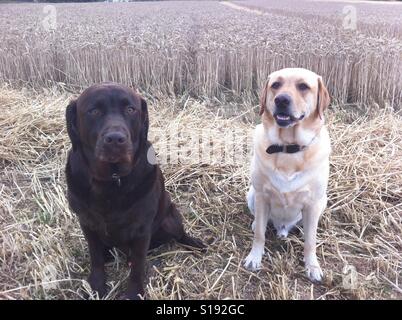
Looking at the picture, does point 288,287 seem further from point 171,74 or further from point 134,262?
point 171,74

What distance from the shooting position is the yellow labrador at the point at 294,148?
2.20 meters

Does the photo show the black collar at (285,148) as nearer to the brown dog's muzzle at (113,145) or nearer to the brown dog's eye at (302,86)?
the brown dog's eye at (302,86)

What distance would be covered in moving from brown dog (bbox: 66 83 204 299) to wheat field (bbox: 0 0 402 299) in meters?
0.39

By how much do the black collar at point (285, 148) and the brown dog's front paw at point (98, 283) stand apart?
118 centimetres

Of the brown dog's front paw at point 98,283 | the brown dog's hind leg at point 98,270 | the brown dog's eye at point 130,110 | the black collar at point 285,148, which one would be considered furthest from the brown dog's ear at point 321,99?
the brown dog's front paw at point 98,283

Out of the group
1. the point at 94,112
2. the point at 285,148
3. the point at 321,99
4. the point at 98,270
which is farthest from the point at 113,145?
the point at 321,99

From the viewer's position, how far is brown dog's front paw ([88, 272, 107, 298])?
2.22 meters

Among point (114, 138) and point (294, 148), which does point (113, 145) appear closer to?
point (114, 138)

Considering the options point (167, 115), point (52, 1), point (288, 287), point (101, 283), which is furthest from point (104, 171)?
point (52, 1)

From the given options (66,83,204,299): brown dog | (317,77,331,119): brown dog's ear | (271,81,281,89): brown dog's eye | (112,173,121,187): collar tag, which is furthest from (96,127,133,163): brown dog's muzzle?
(317,77,331,119): brown dog's ear

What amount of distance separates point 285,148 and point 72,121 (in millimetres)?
1152

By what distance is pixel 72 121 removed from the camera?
6.40 feet

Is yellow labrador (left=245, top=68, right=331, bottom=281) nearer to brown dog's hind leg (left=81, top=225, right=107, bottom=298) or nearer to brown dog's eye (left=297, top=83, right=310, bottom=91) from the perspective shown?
brown dog's eye (left=297, top=83, right=310, bottom=91)

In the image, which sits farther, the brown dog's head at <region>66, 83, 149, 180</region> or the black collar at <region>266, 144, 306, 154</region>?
the black collar at <region>266, 144, 306, 154</region>
